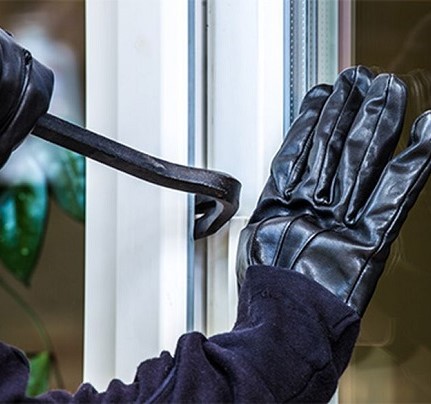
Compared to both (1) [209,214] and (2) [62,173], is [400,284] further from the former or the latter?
(2) [62,173]

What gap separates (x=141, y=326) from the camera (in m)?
0.55

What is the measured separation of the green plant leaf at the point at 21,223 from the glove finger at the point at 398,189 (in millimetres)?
416

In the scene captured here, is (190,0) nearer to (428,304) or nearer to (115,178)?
(115,178)

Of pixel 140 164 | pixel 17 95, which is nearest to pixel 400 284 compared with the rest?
pixel 140 164

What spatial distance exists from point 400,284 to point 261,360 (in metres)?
0.34

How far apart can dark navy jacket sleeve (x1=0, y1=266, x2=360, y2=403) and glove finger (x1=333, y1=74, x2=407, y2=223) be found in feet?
0.26

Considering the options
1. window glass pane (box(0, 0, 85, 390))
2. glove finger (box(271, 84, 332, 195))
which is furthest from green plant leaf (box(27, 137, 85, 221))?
glove finger (box(271, 84, 332, 195))

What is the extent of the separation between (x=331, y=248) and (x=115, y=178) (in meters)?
0.19

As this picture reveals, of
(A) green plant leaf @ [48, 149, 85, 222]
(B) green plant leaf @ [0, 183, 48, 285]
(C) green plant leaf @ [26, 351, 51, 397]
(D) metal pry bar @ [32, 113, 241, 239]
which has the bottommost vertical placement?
(C) green plant leaf @ [26, 351, 51, 397]

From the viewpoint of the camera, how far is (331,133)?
0.54 meters

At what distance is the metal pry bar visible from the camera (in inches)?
18.2

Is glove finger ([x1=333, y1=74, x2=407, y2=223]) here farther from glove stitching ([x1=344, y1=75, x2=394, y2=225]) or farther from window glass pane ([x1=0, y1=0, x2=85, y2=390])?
window glass pane ([x1=0, y1=0, x2=85, y2=390])

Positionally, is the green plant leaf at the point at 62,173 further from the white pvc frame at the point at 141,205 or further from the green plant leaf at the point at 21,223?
the white pvc frame at the point at 141,205

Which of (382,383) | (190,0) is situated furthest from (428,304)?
(190,0)
